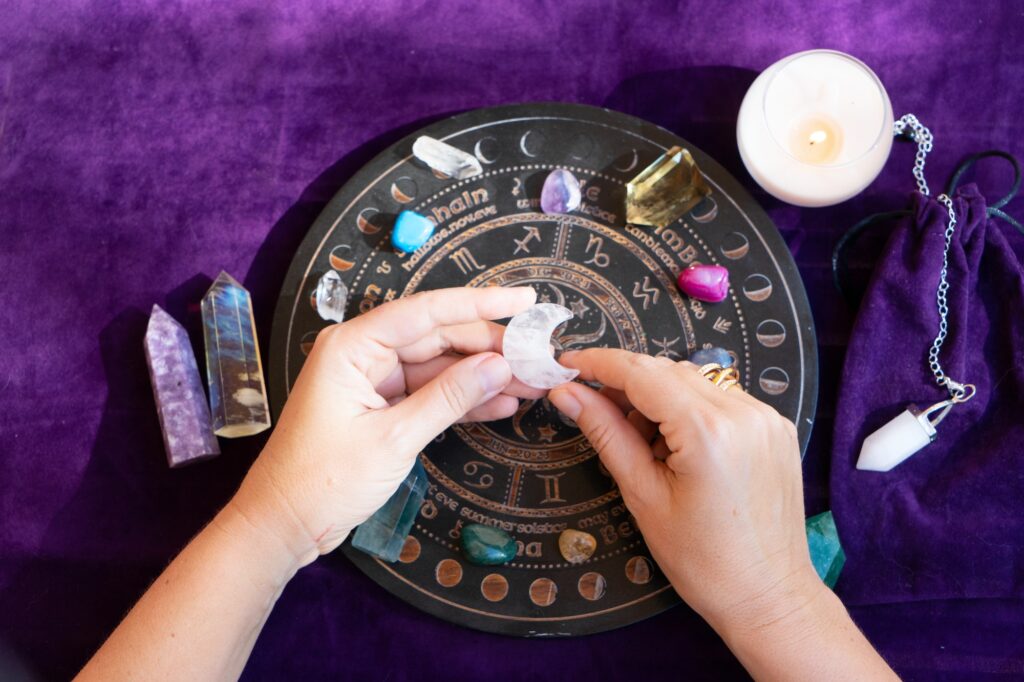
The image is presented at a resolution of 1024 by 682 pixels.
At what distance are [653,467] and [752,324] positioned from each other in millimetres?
218

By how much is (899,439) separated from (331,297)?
633 millimetres

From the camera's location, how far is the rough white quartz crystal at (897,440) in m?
0.91

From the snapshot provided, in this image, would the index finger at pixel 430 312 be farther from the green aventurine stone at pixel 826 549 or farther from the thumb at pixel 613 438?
the green aventurine stone at pixel 826 549

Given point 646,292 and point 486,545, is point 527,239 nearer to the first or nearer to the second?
point 646,292

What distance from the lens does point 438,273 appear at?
934 mm

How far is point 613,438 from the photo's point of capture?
82cm

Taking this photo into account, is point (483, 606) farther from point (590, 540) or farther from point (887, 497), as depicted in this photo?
point (887, 497)

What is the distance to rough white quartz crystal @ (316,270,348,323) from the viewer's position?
92cm

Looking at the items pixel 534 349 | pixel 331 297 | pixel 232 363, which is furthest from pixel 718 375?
pixel 232 363

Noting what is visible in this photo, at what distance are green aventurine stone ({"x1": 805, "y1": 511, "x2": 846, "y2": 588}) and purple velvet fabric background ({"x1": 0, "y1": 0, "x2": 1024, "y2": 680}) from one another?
4 cm

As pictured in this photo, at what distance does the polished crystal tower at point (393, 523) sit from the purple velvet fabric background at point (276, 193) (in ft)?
0.29

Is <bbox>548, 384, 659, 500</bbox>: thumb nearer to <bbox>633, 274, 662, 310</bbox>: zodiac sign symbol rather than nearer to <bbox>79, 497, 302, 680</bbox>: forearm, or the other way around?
<bbox>633, 274, 662, 310</bbox>: zodiac sign symbol

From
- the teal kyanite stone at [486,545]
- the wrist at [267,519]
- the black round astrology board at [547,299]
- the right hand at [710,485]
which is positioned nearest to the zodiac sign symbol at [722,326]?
the black round astrology board at [547,299]

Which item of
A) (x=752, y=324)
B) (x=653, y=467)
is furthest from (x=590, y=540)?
(x=752, y=324)
